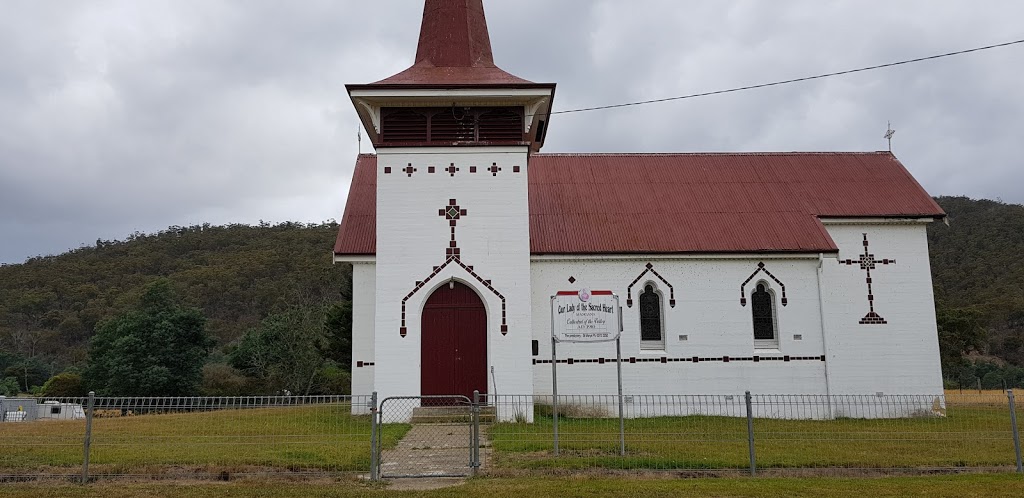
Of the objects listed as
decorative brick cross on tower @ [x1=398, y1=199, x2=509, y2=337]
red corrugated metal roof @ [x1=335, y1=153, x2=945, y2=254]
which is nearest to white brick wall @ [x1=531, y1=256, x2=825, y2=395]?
red corrugated metal roof @ [x1=335, y1=153, x2=945, y2=254]

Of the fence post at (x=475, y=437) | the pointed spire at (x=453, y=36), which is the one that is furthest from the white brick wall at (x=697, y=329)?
the fence post at (x=475, y=437)

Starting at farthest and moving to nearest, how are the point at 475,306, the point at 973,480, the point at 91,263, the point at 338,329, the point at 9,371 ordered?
1. the point at 91,263
2. the point at 9,371
3. the point at 338,329
4. the point at 475,306
5. the point at 973,480

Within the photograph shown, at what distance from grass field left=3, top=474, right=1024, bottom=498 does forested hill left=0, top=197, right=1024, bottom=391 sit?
2049 centimetres

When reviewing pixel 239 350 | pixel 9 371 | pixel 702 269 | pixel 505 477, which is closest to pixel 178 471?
pixel 505 477

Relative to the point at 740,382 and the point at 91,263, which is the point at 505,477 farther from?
the point at 91,263

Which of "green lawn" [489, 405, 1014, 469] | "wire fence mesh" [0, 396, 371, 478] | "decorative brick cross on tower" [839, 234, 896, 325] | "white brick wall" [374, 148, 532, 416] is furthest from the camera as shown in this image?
"decorative brick cross on tower" [839, 234, 896, 325]

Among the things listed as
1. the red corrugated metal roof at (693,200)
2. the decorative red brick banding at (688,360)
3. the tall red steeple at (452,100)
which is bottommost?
the decorative red brick banding at (688,360)

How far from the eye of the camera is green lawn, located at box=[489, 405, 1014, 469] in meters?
12.0

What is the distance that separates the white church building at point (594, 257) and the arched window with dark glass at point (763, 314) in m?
0.04

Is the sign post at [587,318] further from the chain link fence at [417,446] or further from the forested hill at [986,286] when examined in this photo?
the forested hill at [986,286]

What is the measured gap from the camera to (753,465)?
11.3 meters

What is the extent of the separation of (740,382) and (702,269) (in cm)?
342

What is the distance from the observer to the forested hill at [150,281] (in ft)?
218

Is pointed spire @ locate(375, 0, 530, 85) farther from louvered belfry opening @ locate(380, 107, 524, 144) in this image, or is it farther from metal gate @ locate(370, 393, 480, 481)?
metal gate @ locate(370, 393, 480, 481)
